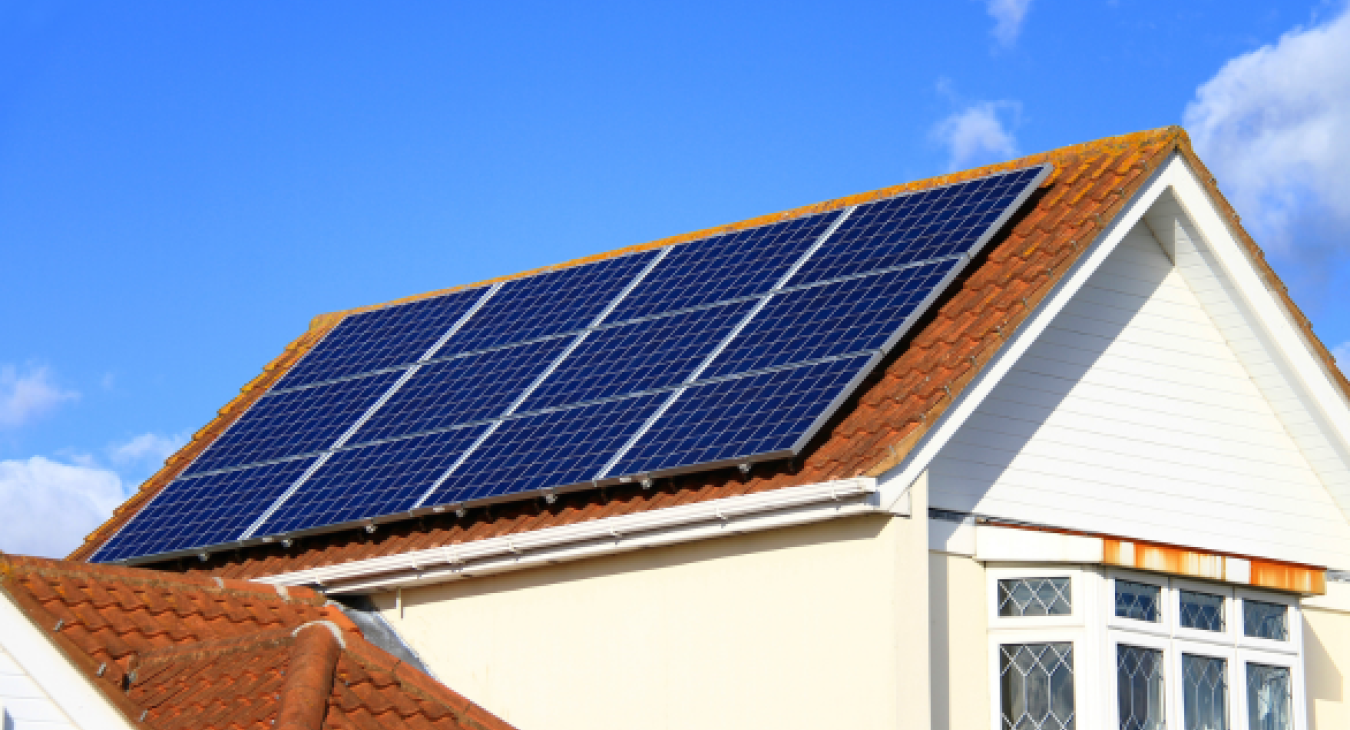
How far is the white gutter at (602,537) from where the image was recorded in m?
12.9

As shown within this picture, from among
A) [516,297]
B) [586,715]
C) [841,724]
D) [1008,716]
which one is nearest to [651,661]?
[586,715]

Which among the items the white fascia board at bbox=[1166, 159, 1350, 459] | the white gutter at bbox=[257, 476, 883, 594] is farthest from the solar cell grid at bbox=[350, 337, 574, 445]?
the white fascia board at bbox=[1166, 159, 1350, 459]

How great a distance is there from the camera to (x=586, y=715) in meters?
14.3

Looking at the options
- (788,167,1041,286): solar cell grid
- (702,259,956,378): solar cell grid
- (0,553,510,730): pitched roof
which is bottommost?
(0,553,510,730): pitched roof

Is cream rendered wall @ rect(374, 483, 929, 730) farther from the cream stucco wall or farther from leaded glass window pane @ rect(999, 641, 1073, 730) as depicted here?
the cream stucco wall

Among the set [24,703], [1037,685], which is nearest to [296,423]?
[24,703]

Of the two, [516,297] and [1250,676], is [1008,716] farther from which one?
[516,297]

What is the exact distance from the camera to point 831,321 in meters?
14.8

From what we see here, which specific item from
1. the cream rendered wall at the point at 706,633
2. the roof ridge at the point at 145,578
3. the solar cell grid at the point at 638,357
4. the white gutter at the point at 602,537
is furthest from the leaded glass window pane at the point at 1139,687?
the roof ridge at the point at 145,578

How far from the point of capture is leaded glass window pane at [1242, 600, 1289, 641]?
48.5 feet

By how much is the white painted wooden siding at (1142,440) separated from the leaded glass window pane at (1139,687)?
4.04ft

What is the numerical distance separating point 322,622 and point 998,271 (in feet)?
19.7

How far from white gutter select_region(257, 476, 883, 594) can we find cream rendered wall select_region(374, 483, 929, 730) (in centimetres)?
23

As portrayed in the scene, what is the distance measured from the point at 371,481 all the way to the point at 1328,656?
851 centimetres
